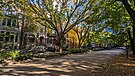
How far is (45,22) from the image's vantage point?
101ft

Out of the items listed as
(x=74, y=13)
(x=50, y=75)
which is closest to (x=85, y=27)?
(x=74, y=13)

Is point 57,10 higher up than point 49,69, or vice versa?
point 57,10

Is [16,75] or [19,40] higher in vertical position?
[19,40]

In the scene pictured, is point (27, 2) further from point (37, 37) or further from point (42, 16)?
point (37, 37)

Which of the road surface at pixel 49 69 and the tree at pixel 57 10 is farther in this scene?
the tree at pixel 57 10

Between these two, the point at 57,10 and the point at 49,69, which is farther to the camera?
the point at 57,10

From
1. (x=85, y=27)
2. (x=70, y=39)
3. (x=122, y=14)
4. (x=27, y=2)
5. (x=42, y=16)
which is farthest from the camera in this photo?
(x=70, y=39)

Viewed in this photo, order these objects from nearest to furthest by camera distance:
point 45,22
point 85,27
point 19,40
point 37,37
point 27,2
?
point 27,2 < point 45,22 < point 85,27 < point 19,40 < point 37,37

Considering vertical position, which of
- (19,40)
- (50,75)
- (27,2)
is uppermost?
(27,2)

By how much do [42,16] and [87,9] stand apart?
5.86m

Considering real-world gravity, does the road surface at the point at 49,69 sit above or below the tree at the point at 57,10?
below

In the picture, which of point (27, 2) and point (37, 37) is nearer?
point (27, 2)

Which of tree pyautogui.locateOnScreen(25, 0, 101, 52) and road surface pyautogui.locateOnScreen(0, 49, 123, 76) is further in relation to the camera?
tree pyautogui.locateOnScreen(25, 0, 101, 52)

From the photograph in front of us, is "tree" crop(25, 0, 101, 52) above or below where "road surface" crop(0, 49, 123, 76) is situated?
above
